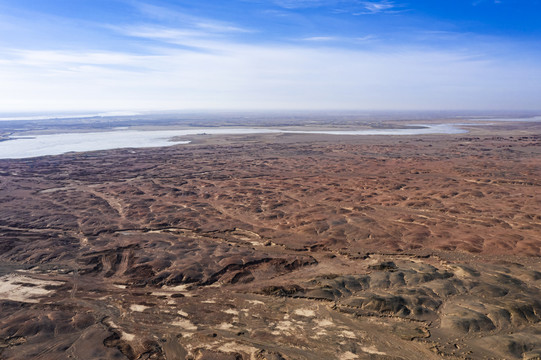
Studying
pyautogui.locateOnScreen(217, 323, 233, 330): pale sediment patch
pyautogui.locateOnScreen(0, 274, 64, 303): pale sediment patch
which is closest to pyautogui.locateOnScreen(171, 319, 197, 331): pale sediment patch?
pyautogui.locateOnScreen(217, 323, 233, 330): pale sediment patch

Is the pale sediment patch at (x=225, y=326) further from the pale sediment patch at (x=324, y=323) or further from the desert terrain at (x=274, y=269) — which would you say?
the pale sediment patch at (x=324, y=323)

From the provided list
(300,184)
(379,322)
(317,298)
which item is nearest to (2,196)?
(300,184)

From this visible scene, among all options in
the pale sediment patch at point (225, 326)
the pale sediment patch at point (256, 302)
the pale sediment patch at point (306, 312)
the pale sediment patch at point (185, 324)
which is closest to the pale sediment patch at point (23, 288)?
the pale sediment patch at point (185, 324)

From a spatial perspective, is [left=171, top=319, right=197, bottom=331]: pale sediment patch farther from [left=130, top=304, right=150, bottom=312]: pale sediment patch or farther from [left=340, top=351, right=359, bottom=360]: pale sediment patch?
[left=340, top=351, right=359, bottom=360]: pale sediment patch

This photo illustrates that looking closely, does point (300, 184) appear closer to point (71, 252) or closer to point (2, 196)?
point (71, 252)

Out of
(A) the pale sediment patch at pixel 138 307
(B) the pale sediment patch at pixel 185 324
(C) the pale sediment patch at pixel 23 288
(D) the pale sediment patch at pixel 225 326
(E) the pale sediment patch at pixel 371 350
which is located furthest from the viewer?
(C) the pale sediment patch at pixel 23 288

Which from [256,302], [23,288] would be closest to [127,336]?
[256,302]
